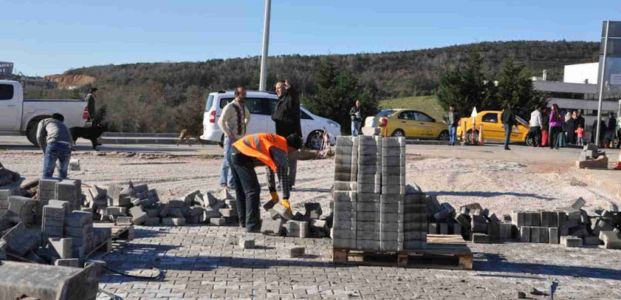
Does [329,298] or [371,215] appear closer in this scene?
[329,298]

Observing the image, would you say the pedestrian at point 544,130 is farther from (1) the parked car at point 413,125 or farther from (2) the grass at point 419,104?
(2) the grass at point 419,104

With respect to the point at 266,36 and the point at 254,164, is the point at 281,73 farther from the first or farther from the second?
the point at 254,164

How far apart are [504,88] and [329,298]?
4452 cm

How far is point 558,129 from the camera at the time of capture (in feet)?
93.4

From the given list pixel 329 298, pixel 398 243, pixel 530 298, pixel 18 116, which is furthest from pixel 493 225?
pixel 18 116

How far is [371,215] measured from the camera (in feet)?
27.3

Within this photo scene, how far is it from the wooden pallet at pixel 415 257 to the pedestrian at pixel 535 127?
22382 millimetres

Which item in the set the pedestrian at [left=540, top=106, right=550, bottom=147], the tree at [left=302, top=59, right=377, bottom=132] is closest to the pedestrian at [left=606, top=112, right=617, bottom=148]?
the pedestrian at [left=540, top=106, right=550, bottom=147]

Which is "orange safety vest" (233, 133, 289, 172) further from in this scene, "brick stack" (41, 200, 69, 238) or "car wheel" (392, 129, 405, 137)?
"car wheel" (392, 129, 405, 137)

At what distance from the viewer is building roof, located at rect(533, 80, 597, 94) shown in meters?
70.5

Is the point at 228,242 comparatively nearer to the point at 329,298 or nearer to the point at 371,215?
the point at 371,215

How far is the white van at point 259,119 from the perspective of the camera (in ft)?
69.7

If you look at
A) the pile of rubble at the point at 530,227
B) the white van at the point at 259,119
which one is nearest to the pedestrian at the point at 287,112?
the pile of rubble at the point at 530,227

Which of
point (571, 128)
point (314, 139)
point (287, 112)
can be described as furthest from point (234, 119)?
point (571, 128)
